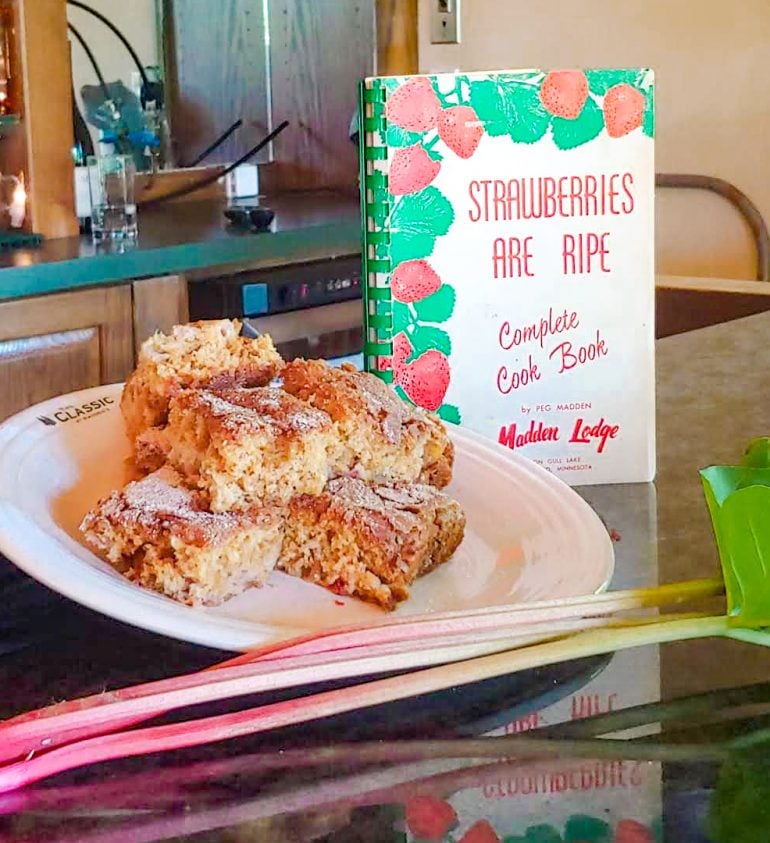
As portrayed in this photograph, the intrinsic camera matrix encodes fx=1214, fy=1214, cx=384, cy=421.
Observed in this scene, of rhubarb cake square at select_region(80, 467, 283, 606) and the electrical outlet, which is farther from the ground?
the electrical outlet

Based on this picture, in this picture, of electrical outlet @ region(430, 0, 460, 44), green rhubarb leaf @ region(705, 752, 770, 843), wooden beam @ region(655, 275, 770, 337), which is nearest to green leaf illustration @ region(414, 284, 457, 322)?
green rhubarb leaf @ region(705, 752, 770, 843)

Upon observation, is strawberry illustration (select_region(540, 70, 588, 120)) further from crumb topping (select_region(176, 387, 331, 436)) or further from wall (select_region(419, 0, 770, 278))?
wall (select_region(419, 0, 770, 278))

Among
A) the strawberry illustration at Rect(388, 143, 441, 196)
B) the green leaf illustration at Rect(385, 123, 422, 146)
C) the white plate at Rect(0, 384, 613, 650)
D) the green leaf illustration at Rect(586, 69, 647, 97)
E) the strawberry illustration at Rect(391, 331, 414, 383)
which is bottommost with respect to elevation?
the white plate at Rect(0, 384, 613, 650)

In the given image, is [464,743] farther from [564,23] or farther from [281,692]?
[564,23]

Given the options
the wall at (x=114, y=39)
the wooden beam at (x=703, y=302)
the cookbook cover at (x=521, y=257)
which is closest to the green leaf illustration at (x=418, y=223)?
the cookbook cover at (x=521, y=257)

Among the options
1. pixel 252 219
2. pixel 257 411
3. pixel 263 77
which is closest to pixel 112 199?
pixel 252 219

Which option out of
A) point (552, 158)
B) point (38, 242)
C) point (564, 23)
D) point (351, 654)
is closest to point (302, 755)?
point (351, 654)
